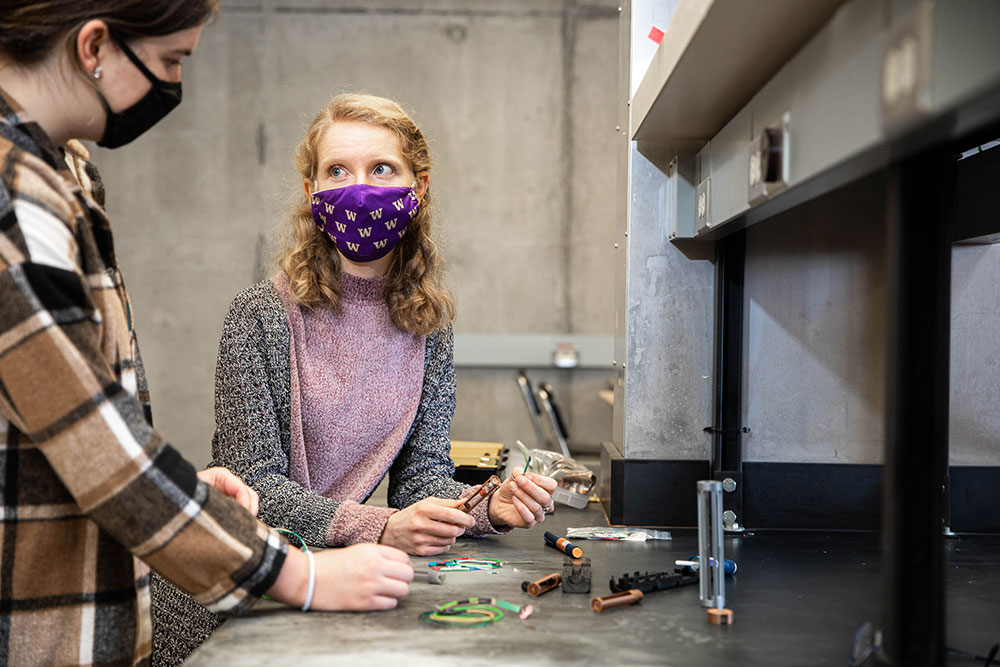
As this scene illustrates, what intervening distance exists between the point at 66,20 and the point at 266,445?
29.4 inches

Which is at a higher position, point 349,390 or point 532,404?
point 349,390

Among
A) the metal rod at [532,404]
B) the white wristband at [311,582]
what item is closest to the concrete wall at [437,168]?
the metal rod at [532,404]

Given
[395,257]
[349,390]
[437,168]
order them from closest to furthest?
[349,390], [395,257], [437,168]

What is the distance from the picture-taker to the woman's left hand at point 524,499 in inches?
53.7

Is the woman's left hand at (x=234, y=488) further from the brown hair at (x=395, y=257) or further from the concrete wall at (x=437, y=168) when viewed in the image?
the concrete wall at (x=437, y=168)

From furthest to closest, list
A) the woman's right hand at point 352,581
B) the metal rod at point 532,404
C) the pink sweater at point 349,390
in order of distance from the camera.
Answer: the metal rod at point 532,404, the pink sweater at point 349,390, the woman's right hand at point 352,581

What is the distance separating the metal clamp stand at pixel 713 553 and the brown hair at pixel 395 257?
0.74 m

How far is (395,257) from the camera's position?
167 centimetres

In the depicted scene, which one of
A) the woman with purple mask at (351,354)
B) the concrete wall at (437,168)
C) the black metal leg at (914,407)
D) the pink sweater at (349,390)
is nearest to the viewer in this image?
the black metal leg at (914,407)

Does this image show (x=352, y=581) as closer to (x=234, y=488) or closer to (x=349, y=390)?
(x=234, y=488)

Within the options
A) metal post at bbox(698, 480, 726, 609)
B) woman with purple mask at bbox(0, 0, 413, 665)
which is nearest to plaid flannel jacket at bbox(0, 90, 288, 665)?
woman with purple mask at bbox(0, 0, 413, 665)

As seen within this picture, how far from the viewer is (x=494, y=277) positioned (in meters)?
4.35

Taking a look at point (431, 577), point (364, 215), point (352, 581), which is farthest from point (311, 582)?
point (364, 215)

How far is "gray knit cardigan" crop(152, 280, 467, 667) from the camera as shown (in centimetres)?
133
